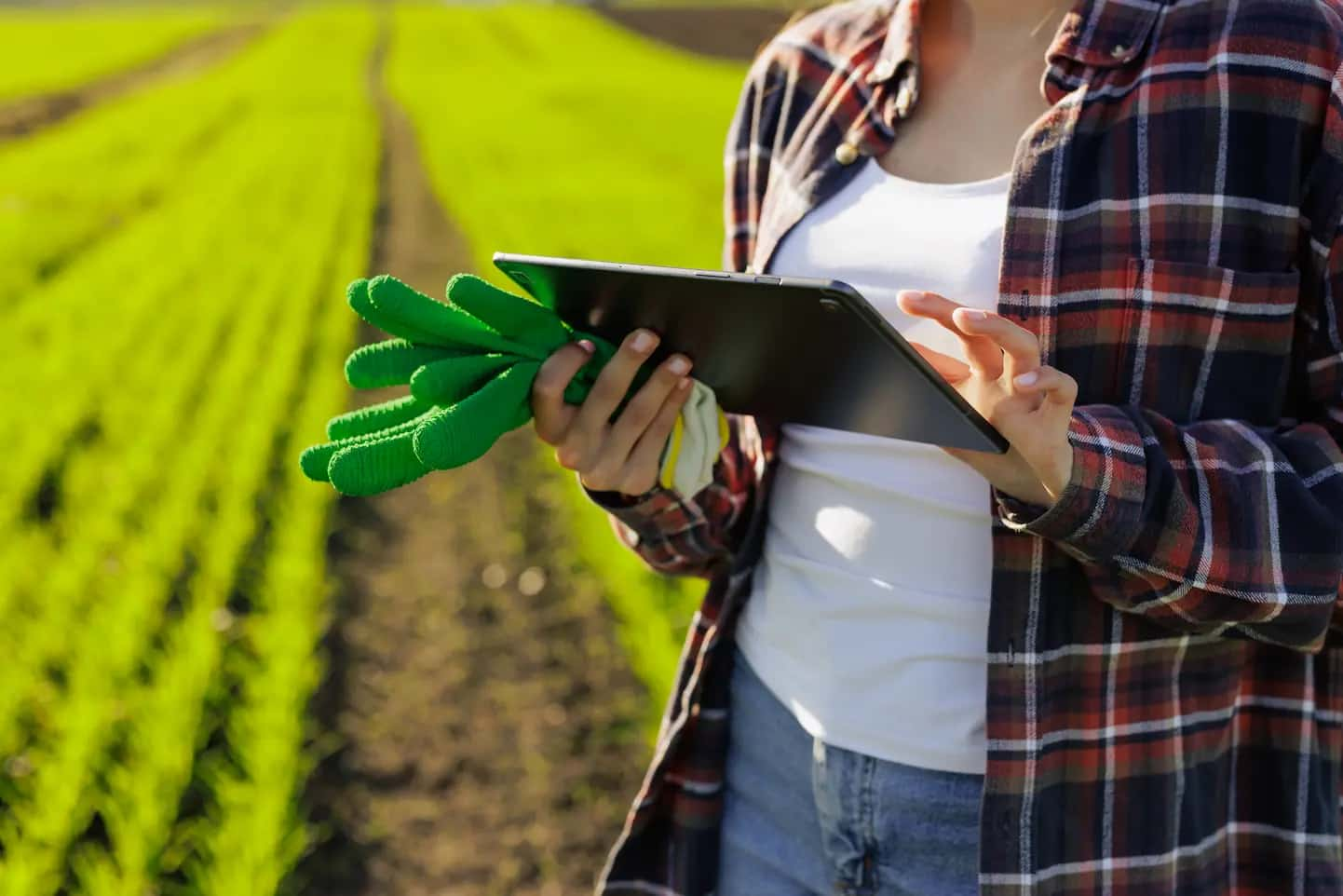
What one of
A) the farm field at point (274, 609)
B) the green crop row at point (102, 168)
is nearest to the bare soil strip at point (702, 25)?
the green crop row at point (102, 168)

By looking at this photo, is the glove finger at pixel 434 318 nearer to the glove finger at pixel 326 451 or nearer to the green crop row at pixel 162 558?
the glove finger at pixel 326 451

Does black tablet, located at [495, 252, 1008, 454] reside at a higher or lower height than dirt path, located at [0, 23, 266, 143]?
lower

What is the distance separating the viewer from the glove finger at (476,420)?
93 cm

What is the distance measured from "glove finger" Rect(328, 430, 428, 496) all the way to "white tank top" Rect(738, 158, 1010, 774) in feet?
1.24

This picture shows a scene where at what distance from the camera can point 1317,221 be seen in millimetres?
935

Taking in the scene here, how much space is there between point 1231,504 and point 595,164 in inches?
438

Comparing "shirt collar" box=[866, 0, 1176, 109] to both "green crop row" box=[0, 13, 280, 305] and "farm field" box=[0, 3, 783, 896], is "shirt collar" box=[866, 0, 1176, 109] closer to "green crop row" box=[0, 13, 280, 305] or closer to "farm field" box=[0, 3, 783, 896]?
"farm field" box=[0, 3, 783, 896]

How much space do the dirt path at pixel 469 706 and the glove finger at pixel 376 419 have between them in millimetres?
1784

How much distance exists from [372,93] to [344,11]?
19.9 meters

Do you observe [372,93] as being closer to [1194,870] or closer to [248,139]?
[248,139]

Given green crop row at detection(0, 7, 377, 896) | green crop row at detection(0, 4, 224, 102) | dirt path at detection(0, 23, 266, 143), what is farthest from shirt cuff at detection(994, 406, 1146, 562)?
green crop row at detection(0, 4, 224, 102)

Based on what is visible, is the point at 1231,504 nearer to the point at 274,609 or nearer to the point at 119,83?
the point at 274,609

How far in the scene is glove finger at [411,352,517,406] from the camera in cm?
96

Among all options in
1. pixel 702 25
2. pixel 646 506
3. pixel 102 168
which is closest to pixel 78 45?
pixel 702 25
